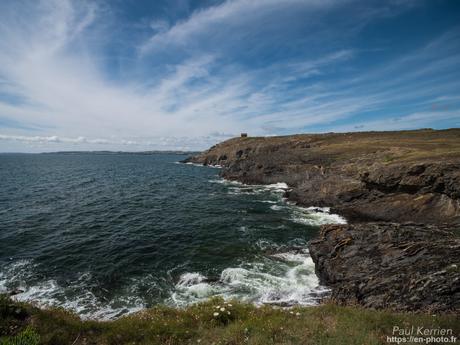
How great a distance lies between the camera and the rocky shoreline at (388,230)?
46.3 ft

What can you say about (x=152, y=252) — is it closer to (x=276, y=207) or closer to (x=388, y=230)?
(x=388, y=230)

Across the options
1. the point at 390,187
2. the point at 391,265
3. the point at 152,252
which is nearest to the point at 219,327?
the point at 391,265

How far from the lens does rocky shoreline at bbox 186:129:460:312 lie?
46.3 ft

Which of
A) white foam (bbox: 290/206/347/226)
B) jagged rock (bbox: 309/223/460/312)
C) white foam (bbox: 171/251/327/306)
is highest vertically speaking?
jagged rock (bbox: 309/223/460/312)

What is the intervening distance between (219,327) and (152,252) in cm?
1812

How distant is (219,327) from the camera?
405 inches

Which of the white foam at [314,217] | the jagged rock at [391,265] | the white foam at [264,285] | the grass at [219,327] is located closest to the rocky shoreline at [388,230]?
the jagged rock at [391,265]

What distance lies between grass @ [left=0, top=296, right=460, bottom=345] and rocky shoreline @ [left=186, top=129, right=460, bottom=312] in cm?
424

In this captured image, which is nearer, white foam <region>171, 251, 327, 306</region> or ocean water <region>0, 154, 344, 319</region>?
white foam <region>171, 251, 327, 306</region>

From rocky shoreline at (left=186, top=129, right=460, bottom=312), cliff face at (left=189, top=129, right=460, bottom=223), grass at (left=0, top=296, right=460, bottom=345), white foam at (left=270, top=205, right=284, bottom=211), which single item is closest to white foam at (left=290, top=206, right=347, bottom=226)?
rocky shoreline at (left=186, top=129, right=460, bottom=312)

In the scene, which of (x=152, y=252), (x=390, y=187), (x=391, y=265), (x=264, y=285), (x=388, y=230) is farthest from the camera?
(x=390, y=187)

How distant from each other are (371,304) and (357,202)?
92.1ft

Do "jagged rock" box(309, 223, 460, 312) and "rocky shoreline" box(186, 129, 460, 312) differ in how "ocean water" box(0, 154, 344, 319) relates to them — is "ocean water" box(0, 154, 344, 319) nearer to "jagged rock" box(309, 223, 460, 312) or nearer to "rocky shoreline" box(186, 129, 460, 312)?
"jagged rock" box(309, 223, 460, 312)

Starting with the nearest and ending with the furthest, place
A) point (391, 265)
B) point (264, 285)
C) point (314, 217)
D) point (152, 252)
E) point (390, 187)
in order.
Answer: point (391, 265)
point (264, 285)
point (152, 252)
point (390, 187)
point (314, 217)
